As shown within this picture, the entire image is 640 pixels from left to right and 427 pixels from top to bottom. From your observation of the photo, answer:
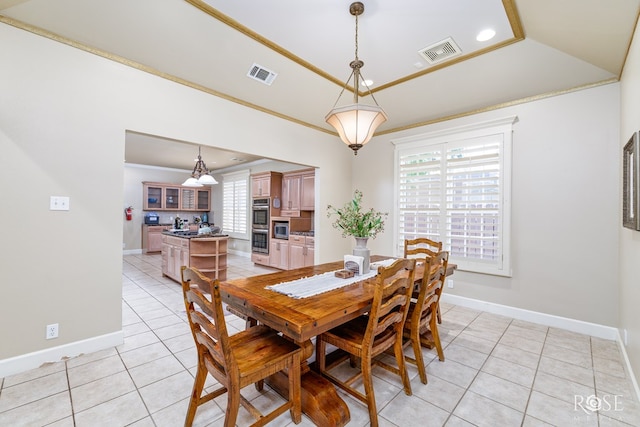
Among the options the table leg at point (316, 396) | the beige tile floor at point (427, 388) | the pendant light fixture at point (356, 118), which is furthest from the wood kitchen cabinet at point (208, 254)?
the pendant light fixture at point (356, 118)

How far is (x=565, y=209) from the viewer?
318cm

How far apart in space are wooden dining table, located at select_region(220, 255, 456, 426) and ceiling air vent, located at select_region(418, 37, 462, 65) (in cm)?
245

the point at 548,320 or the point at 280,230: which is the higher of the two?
the point at 280,230

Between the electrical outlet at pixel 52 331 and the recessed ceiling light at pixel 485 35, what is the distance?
4658 mm

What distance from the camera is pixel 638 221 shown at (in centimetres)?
190

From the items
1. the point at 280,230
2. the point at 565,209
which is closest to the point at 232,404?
the point at 565,209

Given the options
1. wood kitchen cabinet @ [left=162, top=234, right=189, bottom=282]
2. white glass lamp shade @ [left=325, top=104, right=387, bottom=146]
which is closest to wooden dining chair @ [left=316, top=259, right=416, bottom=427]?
white glass lamp shade @ [left=325, top=104, right=387, bottom=146]

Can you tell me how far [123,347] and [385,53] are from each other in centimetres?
400

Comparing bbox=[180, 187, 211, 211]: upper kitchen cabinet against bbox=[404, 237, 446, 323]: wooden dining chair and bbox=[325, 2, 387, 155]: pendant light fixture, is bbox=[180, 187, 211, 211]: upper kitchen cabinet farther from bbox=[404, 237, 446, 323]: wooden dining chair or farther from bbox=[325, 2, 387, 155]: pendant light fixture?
bbox=[325, 2, 387, 155]: pendant light fixture

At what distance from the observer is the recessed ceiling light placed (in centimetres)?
253

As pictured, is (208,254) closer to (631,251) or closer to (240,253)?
(240,253)

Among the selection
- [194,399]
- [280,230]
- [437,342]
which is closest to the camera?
[194,399]

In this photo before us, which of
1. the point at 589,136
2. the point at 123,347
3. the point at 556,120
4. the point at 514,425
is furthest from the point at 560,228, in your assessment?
the point at 123,347

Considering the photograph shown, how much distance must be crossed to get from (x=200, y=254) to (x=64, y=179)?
246 centimetres
